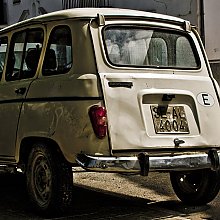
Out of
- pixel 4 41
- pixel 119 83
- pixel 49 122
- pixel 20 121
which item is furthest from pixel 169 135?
pixel 4 41

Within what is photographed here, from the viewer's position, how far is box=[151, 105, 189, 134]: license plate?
569 cm

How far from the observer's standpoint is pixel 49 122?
5.74m

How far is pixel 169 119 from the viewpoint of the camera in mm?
5766

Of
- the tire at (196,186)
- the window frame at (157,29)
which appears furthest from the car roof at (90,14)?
the tire at (196,186)

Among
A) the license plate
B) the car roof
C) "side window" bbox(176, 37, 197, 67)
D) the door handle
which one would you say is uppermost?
the car roof

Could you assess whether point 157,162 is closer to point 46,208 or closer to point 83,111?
point 83,111

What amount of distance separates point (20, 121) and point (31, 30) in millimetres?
1029

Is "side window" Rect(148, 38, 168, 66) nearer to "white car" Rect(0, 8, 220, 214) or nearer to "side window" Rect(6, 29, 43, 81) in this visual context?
"white car" Rect(0, 8, 220, 214)

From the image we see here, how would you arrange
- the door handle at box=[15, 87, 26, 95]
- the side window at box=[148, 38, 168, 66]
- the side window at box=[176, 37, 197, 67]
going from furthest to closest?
the side window at box=[176, 37, 197, 67], the door handle at box=[15, 87, 26, 95], the side window at box=[148, 38, 168, 66]

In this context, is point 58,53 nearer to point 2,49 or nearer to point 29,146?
point 29,146

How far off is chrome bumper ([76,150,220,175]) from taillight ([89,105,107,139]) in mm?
239

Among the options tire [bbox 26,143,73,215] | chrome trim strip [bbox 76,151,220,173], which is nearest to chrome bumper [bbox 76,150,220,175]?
chrome trim strip [bbox 76,151,220,173]

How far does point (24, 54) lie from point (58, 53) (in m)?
0.62

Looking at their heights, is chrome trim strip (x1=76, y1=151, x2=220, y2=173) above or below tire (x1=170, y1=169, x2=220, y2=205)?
above
